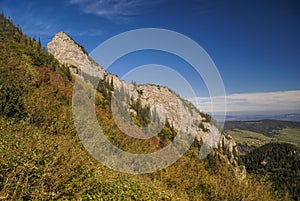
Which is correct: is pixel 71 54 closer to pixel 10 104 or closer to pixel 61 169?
pixel 10 104

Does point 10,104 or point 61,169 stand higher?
point 10,104

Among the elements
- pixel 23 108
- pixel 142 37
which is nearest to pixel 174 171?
pixel 142 37

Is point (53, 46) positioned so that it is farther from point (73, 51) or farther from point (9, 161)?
point (9, 161)

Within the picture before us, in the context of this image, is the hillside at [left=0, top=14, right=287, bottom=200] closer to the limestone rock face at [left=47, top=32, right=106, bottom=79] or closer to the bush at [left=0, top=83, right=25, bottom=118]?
the bush at [left=0, top=83, right=25, bottom=118]

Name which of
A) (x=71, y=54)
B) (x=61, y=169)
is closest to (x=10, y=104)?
(x=61, y=169)

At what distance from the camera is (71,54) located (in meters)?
168

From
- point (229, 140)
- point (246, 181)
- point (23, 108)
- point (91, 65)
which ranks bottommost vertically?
point (229, 140)

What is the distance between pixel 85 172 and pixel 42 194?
9.66 feet

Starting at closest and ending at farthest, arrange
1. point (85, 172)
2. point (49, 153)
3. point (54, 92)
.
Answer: point (49, 153) → point (85, 172) → point (54, 92)

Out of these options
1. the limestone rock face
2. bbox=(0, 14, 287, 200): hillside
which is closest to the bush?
bbox=(0, 14, 287, 200): hillside

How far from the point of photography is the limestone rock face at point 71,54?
164125 mm

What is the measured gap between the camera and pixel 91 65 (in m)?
175

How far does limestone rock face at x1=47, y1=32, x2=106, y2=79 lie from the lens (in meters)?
164

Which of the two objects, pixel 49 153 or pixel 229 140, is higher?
pixel 49 153
